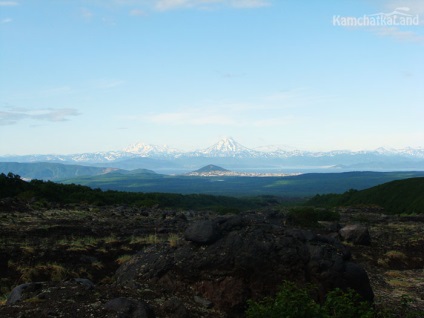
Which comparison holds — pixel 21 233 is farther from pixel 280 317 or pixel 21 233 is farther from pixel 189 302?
pixel 280 317

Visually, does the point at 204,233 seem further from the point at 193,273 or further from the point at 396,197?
the point at 396,197

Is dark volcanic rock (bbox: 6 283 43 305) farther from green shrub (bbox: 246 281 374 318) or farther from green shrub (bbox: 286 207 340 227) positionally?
green shrub (bbox: 286 207 340 227)

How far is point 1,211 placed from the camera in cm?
4184

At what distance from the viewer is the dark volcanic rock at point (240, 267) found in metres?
15.4

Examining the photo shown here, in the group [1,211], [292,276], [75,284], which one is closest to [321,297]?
[292,276]

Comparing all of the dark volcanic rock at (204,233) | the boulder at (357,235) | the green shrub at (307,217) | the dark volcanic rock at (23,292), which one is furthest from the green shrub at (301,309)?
the green shrub at (307,217)

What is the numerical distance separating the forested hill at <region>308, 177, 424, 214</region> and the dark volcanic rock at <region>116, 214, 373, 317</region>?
58.6 metres

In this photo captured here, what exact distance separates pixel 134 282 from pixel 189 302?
220 centimetres

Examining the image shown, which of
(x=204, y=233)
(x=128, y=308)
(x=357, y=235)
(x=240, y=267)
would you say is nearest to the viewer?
(x=128, y=308)

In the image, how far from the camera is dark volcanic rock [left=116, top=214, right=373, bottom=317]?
50.4 feet

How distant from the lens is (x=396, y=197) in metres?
83.9

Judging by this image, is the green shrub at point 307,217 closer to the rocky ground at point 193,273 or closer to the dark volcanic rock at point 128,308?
the rocky ground at point 193,273

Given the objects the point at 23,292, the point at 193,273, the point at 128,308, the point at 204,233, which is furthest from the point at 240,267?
the point at 23,292

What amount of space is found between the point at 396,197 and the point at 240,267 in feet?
254
